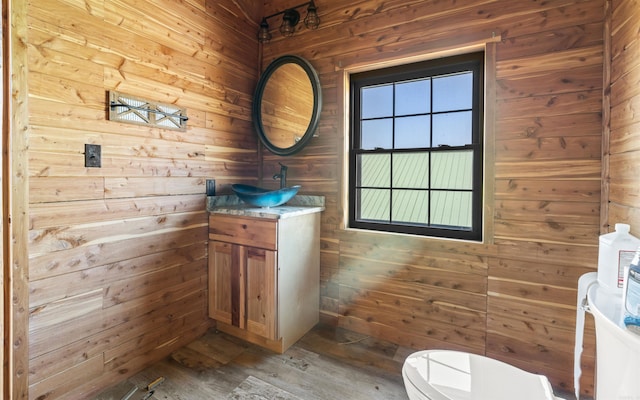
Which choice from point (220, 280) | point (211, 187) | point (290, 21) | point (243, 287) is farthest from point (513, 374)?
point (290, 21)

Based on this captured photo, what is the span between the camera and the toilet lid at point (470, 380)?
1.07 m

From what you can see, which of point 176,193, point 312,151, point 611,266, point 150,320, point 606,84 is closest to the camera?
point 611,266

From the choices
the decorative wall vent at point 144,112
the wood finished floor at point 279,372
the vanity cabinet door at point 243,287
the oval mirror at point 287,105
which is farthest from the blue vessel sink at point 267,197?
the wood finished floor at point 279,372

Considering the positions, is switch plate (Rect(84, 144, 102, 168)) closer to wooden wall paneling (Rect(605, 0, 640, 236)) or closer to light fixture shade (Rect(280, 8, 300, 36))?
light fixture shade (Rect(280, 8, 300, 36))

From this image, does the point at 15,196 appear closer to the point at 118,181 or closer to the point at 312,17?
the point at 118,181

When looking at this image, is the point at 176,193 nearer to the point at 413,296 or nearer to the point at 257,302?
the point at 257,302

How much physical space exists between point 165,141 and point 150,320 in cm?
114

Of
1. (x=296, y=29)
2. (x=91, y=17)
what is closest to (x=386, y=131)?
(x=296, y=29)

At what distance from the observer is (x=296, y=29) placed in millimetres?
2455

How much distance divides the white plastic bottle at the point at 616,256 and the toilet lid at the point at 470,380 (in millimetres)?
429

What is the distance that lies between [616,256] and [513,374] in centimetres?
60

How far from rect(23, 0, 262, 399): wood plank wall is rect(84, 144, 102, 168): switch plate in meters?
0.02

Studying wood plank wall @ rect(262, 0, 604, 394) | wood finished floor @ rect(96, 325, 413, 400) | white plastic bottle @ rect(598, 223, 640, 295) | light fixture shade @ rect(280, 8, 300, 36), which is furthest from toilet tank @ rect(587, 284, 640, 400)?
light fixture shade @ rect(280, 8, 300, 36)

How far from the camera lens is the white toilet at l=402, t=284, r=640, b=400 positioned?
2.48 ft
